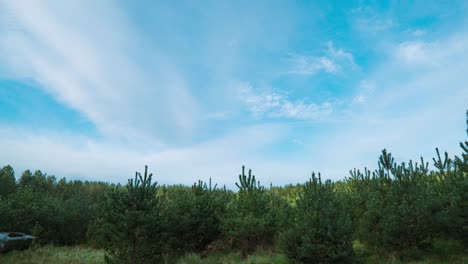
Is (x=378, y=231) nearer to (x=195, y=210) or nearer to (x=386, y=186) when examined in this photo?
(x=386, y=186)

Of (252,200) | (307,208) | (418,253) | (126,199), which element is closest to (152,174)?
(126,199)

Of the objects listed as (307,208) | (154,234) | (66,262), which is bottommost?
(66,262)

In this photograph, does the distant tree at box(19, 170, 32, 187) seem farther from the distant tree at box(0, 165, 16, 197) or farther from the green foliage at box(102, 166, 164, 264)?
the green foliage at box(102, 166, 164, 264)

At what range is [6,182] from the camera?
47.1m

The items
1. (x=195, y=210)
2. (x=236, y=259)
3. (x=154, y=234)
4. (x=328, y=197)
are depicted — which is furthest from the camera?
(x=195, y=210)

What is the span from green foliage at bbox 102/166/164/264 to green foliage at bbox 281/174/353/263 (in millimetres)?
6469

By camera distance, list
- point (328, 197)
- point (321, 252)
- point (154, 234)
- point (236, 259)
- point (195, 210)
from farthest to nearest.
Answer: point (195, 210) < point (236, 259) < point (154, 234) < point (328, 197) < point (321, 252)

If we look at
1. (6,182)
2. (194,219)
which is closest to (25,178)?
(6,182)

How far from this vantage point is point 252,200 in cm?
1827

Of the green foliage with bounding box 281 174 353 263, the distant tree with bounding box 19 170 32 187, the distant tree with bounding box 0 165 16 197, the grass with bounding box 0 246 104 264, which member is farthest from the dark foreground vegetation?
the distant tree with bounding box 19 170 32 187

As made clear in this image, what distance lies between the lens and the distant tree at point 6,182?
46156mm

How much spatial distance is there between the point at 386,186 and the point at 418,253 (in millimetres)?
3453

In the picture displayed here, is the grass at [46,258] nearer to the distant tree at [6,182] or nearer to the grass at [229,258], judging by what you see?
the grass at [229,258]

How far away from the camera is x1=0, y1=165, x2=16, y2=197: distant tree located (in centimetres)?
4616
